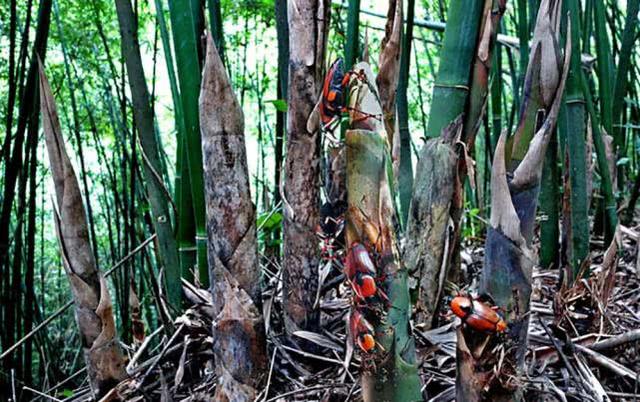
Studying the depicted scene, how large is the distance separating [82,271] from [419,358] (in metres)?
0.57

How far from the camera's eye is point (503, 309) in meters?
0.80

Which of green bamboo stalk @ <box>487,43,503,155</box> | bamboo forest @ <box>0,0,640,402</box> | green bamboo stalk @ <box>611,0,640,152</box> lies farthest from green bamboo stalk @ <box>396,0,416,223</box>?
green bamboo stalk @ <box>487,43,503,155</box>

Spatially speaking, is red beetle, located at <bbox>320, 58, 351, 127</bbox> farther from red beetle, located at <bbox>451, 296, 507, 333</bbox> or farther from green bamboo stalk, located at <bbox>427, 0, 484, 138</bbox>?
red beetle, located at <bbox>451, 296, 507, 333</bbox>

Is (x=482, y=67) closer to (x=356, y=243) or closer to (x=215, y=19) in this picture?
(x=356, y=243)

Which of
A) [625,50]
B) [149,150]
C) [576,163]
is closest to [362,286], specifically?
[149,150]

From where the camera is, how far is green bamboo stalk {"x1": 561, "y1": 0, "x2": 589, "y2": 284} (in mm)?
1471

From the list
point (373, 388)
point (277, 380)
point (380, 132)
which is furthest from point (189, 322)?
point (380, 132)

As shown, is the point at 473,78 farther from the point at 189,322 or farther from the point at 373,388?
the point at 189,322

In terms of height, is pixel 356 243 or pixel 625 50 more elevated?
pixel 625 50

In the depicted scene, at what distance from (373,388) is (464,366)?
0.12m

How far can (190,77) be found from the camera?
1.08m

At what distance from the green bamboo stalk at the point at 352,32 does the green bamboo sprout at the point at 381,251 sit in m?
0.51

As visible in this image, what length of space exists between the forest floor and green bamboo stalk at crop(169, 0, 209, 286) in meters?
0.27

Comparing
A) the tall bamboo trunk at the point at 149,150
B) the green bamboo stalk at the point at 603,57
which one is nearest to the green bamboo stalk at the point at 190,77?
the tall bamboo trunk at the point at 149,150
